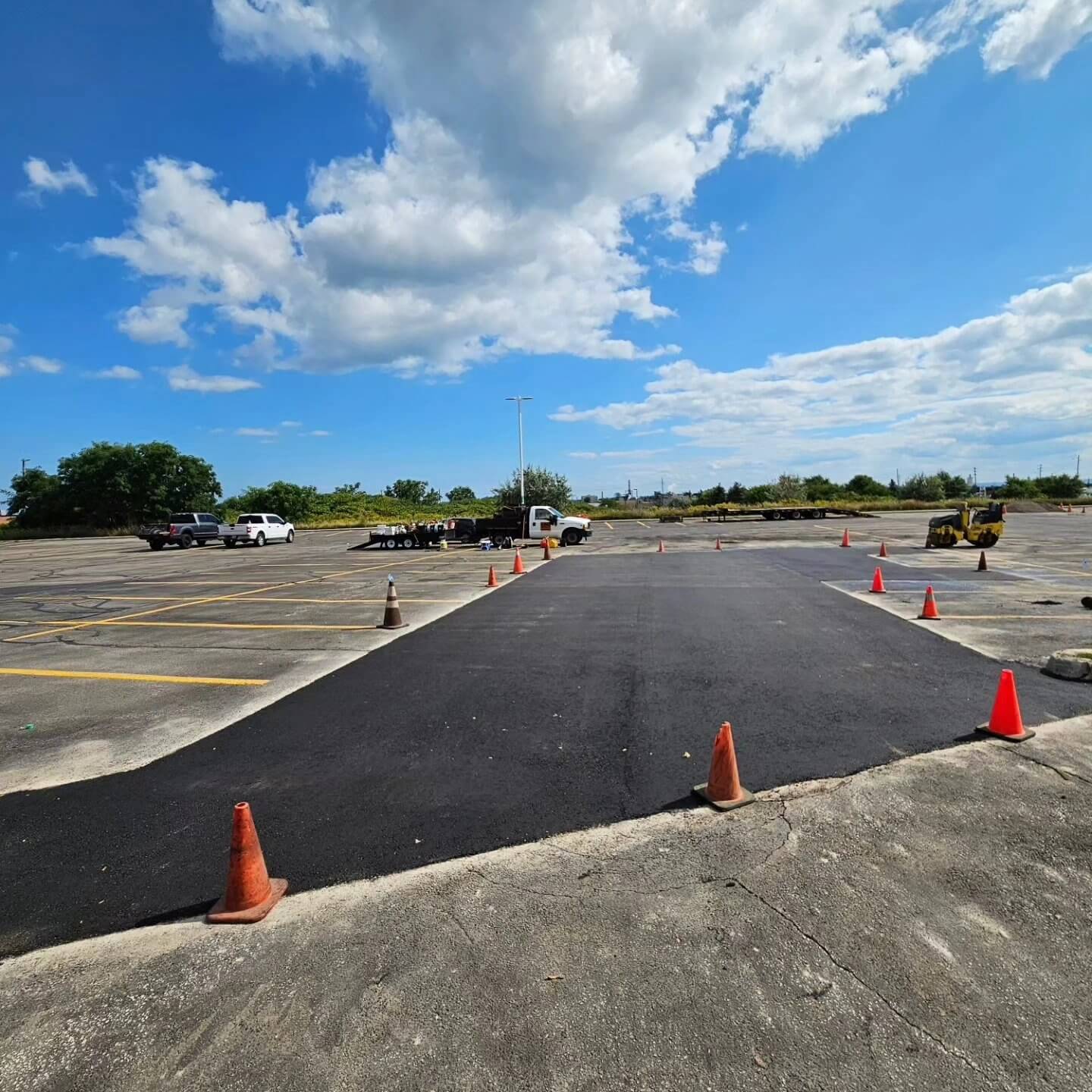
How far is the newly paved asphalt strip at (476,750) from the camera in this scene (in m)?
3.56

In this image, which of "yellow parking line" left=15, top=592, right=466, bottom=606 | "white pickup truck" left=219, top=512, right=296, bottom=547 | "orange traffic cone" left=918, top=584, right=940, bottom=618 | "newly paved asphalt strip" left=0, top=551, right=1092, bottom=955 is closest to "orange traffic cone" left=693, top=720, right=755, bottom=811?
"newly paved asphalt strip" left=0, top=551, right=1092, bottom=955

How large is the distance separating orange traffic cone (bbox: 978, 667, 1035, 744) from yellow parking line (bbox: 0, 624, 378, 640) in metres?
8.32

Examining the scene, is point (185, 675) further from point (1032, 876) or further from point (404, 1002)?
point (1032, 876)

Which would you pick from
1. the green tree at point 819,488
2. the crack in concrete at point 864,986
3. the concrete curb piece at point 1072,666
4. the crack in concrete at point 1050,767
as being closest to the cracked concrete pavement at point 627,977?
the crack in concrete at point 864,986

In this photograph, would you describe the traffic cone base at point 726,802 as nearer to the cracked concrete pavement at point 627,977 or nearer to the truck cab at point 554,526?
the cracked concrete pavement at point 627,977

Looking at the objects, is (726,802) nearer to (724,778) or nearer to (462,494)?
(724,778)

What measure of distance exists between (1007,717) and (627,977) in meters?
4.29

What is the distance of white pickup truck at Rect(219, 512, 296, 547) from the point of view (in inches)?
1368

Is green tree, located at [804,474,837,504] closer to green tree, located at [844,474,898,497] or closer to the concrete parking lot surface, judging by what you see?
green tree, located at [844,474,898,497]

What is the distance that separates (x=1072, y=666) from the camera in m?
6.64

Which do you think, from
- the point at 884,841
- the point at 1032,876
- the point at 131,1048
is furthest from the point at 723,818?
the point at 131,1048

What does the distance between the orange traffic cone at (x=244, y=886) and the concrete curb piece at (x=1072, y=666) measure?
7.74 m

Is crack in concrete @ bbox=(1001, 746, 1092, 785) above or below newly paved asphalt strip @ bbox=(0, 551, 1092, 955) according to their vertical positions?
below

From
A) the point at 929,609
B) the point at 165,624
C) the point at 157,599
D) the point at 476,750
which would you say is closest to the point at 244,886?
the point at 476,750
